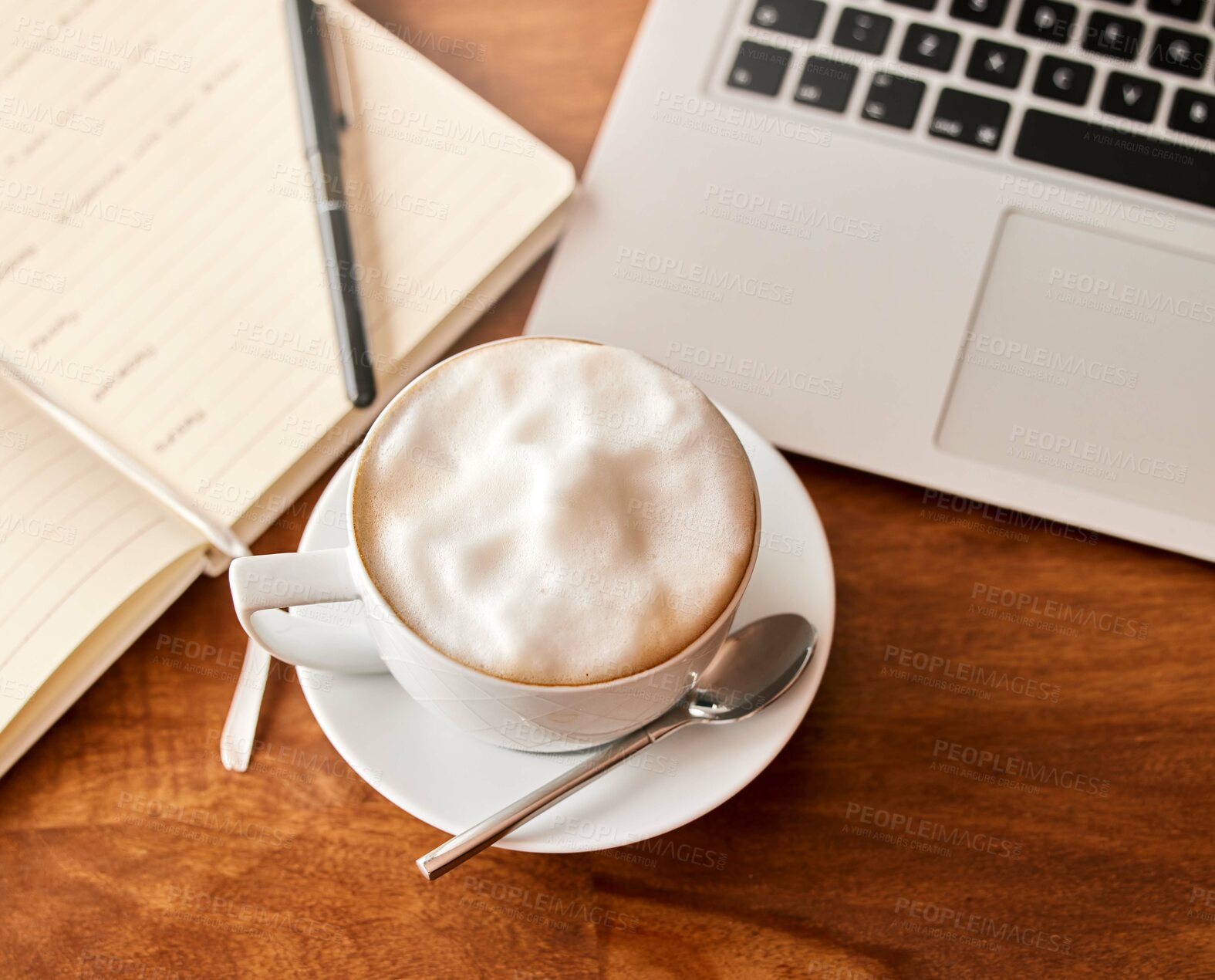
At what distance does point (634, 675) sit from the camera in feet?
1.25

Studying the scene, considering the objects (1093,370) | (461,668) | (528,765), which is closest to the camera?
(461,668)

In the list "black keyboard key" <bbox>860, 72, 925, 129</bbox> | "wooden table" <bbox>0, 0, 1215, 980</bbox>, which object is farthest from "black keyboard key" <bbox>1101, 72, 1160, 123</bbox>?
"wooden table" <bbox>0, 0, 1215, 980</bbox>

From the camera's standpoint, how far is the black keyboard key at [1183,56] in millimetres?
632

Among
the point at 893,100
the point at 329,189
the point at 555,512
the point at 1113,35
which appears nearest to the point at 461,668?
the point at 555,512

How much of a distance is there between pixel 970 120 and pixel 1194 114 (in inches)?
5.2

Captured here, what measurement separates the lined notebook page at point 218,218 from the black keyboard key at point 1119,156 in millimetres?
290

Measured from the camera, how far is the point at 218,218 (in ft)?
2.02

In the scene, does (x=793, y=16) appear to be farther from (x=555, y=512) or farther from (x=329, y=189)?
(x=555, y=512)

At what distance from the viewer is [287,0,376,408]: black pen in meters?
0.57

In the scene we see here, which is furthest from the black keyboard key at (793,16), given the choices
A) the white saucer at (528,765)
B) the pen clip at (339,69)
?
the white saucer at (528,765)

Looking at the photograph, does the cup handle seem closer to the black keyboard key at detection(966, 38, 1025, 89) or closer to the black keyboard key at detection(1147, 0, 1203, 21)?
Answer: the black keyboard key at detection(966, 38, 1025, 89)

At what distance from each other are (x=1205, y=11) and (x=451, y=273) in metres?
0.50

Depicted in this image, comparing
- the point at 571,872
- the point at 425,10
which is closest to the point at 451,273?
the point at 425,10

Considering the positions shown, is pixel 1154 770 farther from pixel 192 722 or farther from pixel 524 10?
pixel 524 10
